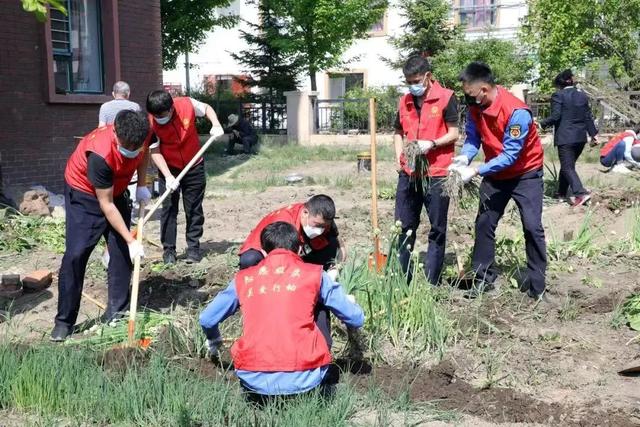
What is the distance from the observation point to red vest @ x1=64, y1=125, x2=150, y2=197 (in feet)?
15.1

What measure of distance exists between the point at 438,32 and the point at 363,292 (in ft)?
60.9

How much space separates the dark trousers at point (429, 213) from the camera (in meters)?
5.43

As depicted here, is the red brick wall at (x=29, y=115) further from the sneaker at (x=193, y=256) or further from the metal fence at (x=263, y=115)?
the metal fence at (x=263, y=115)

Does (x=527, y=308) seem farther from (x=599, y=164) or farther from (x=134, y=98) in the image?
(x=599, y=164)

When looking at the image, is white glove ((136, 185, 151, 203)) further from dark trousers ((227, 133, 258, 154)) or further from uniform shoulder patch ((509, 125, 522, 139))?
dark trousers ((227, 133, 258, 154))

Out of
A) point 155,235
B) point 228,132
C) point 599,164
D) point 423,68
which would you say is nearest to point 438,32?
point 228,132

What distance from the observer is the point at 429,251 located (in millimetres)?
5520

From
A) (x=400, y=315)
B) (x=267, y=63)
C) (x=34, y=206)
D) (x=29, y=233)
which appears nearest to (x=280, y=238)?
(x=400, y=315)

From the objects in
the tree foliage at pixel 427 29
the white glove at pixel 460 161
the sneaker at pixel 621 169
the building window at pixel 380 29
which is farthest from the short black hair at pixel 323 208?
the building window at pixel 380 29

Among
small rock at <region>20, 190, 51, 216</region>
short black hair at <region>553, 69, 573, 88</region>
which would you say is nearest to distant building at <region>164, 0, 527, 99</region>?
short black hair at <region>553, 69, 573, 88</region>

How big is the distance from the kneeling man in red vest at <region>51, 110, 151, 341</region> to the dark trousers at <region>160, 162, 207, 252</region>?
1470 millimetres

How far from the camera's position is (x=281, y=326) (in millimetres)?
3379

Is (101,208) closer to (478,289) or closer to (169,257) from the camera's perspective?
(169,257)

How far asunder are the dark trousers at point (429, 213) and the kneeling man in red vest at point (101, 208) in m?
1.98
